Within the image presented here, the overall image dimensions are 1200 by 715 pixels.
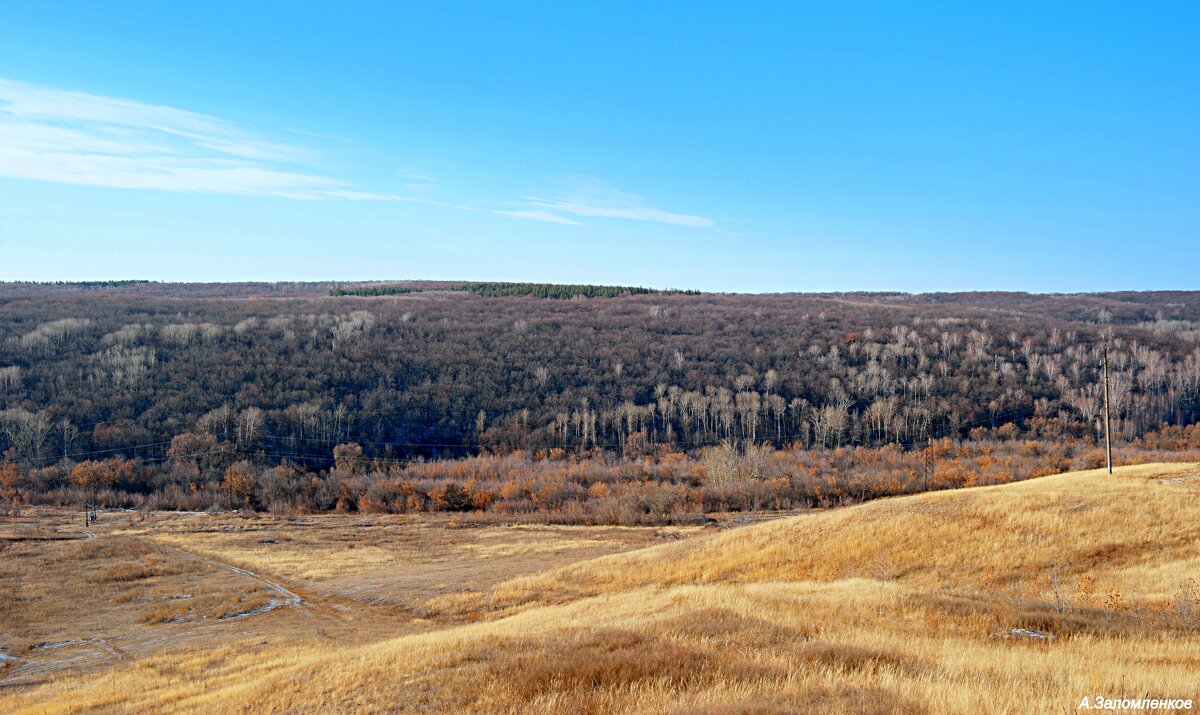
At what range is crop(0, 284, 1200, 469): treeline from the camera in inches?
3853

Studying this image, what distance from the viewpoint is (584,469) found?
89875mm

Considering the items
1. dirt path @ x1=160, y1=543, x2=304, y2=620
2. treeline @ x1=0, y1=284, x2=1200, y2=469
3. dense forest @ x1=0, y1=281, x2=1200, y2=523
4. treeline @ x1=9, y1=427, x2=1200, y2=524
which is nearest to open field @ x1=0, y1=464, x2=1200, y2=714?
dirt path @ x1=160, y1=543, x2=304, y2=620

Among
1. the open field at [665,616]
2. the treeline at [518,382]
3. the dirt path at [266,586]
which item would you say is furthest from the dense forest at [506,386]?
the open field at [665,616]

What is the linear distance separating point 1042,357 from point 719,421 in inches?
2581

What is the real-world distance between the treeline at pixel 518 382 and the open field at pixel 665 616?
49.7m

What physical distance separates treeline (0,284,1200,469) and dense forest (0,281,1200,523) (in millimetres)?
402

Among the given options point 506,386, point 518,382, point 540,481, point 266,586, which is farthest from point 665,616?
point 518,382

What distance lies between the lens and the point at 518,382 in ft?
402

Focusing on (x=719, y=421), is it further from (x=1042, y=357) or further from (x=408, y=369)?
(x=1042, y=357)

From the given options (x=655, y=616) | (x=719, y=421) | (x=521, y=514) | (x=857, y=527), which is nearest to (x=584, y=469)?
(x=521, y=514)

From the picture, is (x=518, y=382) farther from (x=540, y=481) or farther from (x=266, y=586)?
(x=266, y=586)

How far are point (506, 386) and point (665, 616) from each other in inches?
4120

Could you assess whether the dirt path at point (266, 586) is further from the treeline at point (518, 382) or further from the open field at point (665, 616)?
the treeline at point (518, 382)

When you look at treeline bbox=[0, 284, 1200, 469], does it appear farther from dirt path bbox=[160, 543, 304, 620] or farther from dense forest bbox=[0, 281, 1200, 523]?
dirt path bbox=[160, 543, 304, 620]
